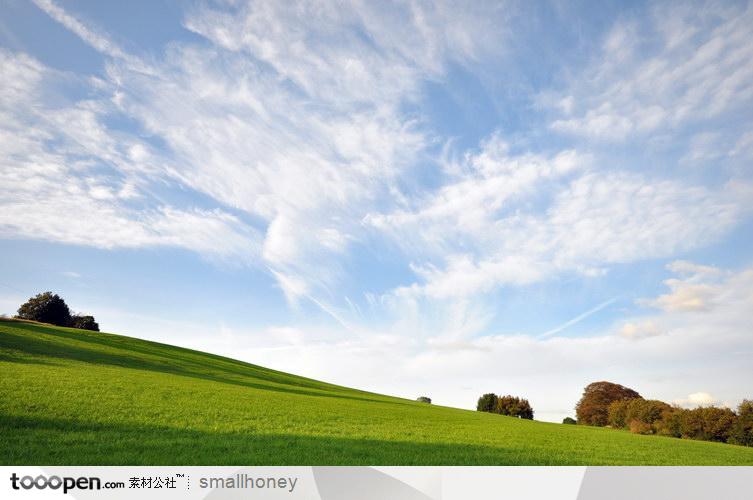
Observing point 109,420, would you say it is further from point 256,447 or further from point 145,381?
point 145,381

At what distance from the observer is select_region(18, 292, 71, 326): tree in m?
61.0

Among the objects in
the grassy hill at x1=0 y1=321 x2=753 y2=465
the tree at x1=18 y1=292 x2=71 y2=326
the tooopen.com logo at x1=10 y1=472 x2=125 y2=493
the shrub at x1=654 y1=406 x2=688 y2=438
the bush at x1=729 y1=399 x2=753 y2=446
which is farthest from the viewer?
the tree at x1=18 y1=292 x2=71 y2=326

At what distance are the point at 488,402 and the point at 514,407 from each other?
19.6 ft

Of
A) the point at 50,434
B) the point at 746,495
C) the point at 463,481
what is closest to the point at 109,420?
the point at 50,434

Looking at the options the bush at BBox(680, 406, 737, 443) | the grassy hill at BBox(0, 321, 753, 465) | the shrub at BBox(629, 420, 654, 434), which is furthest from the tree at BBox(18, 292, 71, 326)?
the bush at BBox(680, 406, 737, 443)

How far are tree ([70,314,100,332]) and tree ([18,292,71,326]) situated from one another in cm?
218

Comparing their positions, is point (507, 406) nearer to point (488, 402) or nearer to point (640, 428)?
point (488, 402)

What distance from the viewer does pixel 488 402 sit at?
226ft

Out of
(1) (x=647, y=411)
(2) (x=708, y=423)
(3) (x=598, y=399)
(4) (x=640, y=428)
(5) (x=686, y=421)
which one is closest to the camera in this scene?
(2) (x=708, y=423)

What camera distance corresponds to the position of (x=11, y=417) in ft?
49.8

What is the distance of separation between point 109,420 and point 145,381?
1401cm

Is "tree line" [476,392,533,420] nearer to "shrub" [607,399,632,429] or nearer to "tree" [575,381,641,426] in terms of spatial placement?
"tree" [575,381,641,426]

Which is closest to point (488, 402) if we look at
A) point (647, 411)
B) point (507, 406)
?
point (507, 406)

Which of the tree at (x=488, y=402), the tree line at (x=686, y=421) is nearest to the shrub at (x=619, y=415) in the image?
the tree line at (x=686, y=421)
